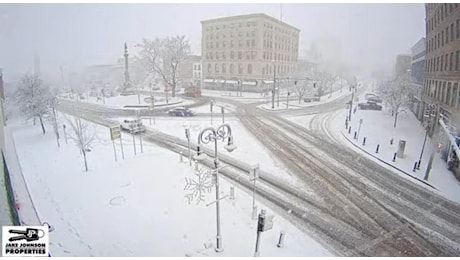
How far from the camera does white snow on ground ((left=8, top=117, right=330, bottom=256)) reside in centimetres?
497

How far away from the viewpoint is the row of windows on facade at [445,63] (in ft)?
27.9

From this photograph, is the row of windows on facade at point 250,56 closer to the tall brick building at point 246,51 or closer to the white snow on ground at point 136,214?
the tall brick building at point 246,51

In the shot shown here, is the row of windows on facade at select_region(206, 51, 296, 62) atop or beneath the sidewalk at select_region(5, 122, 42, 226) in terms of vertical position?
atop

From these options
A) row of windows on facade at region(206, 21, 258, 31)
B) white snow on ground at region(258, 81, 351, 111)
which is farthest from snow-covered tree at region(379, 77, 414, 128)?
row of windows on facade at region(206, 21, 258, 31)

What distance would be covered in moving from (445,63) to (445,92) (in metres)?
0.94

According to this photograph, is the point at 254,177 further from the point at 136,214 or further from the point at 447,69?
the point at 447,69

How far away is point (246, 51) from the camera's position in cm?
1988

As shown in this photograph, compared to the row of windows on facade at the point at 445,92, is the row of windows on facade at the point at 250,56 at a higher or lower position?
higher

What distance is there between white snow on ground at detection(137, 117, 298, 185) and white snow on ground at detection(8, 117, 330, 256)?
1717 mm

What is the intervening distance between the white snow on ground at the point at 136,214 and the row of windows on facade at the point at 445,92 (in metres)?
6.60

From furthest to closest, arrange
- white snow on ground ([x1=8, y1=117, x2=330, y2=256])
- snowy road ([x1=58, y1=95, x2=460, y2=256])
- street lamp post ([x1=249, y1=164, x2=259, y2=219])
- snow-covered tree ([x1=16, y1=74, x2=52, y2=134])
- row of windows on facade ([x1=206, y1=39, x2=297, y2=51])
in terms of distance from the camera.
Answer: row of windows on facade ([x1=206, y1=39, x2=297, y2=51]) → snow-covered tree ([x1=16, y1=74, x2=52, y2=134]) → street lamp post ([x1=249, y1=164, x2=259, y2=219]) → snowy road ([x1=58, y1=95, x2=460, y2=256]) → white snow on ground ([x1=8, y1=117, x2=330, y2=256])

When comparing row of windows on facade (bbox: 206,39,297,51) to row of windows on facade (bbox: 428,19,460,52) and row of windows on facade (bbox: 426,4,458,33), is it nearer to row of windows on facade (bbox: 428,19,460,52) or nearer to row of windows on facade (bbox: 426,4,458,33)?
row of windows on facade (bbox: 428,19,460,52)

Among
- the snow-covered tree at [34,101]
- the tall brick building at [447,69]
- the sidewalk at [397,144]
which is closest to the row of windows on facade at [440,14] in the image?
the tall brick building at [447,69]

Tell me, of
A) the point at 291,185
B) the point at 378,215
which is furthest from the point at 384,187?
the point at 291,185
